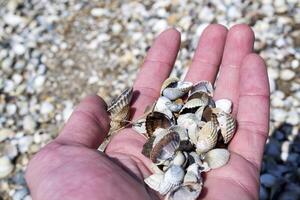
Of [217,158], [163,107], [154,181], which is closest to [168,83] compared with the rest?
[163,107]

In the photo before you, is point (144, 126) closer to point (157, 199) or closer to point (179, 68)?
point (157, 199)

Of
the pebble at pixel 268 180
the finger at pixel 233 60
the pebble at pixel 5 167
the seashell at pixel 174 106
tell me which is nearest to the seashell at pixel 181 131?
the seashell at pixel 174 106

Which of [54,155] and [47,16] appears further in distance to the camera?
[47,16]

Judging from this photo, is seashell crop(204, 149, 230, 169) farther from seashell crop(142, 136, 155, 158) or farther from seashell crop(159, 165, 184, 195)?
seashell crop(142, 136, 155, 158)

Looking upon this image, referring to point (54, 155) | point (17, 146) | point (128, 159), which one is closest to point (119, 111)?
point (128, 159)

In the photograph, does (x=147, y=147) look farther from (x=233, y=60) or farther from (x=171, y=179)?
(x=233, y=60)

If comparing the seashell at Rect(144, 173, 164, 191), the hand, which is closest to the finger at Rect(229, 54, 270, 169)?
the hand
